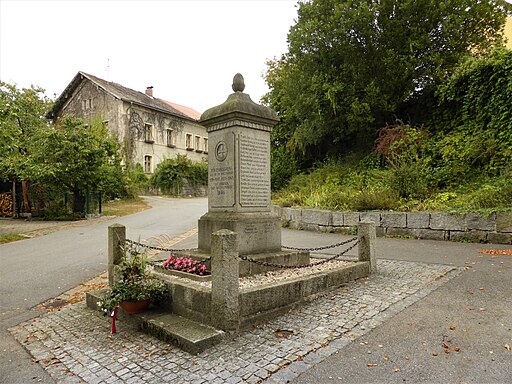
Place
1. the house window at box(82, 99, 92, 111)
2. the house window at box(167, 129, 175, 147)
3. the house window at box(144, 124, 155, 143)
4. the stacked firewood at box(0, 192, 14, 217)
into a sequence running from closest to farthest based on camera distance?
the stacked firewood at box(0, 192, 14, 217)
the house window at box(82, 99, 92, 111)
the house window at box(144, 124, 155, 143)
the house window at box(167, 129, 175, 147)

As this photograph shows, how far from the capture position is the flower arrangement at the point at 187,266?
5501 millimetres

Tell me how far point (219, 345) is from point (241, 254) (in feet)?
7.11

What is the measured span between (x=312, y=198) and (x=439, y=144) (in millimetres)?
4889

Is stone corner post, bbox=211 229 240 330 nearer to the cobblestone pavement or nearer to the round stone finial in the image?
the cobblestone pavement

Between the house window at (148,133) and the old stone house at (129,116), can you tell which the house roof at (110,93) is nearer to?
the old stone house at (129,116)

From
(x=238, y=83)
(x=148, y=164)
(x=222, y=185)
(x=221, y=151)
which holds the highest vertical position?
(x=148, y=164)

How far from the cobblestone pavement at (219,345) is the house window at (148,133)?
2981cm

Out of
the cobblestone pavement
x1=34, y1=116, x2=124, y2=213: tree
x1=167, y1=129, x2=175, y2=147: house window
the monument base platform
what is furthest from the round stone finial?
x1=167, y1=129, x2=175, y2=147: house window

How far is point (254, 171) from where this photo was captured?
20.9 feet

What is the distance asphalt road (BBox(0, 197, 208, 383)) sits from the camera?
3.96m

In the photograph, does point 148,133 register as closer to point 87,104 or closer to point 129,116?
point 129,116

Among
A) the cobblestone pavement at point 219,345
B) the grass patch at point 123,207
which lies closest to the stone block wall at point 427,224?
the cobblestone pavement at point 219,345

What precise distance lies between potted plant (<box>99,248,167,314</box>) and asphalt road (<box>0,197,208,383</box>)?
103 cm

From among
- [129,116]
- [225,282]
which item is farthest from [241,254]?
[129,116]
